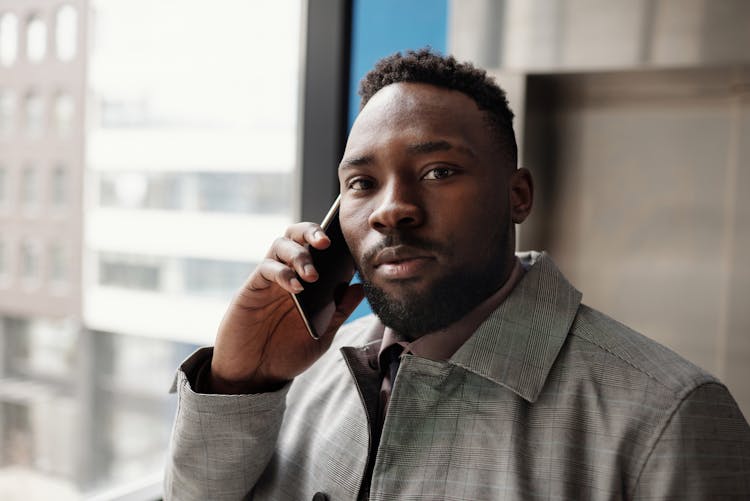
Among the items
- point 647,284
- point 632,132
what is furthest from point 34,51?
point 647,284

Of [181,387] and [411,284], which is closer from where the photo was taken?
[411,284]

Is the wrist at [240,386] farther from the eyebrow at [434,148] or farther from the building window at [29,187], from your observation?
the building window at [29,187]

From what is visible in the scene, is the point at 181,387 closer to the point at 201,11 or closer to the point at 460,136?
the point at 460,136

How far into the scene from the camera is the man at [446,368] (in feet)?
2.99

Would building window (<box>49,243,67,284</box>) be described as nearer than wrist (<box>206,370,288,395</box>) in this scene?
No

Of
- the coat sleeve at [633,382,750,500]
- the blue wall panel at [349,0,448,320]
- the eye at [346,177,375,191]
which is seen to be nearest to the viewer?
the coat sleeve at [633,382,750,500]

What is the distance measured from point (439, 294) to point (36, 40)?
4.83 ft

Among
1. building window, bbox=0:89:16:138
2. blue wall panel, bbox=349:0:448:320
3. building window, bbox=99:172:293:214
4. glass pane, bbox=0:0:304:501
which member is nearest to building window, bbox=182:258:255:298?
glass pane, bbox=0:0:304:501

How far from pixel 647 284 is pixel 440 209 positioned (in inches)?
47.4

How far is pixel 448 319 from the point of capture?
1.06m

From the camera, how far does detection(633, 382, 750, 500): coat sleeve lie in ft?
2.77

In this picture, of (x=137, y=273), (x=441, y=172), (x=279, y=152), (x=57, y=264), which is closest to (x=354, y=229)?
(x=441, y=172)

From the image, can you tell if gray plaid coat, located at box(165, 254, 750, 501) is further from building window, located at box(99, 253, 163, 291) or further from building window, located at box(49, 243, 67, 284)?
building window, located at box(99, 253, 163, 291)

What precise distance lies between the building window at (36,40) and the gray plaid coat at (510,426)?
1.10 meters
